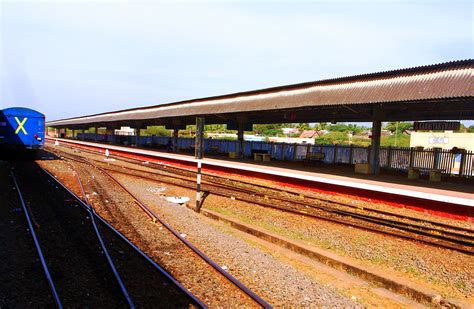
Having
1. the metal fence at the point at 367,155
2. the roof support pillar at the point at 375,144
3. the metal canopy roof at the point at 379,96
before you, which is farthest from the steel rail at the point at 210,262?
the metal fence at the point at 367,155

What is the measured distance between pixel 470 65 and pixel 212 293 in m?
11.7

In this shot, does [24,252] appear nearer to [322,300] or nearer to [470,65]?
[322,300]

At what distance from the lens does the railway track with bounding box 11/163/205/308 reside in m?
4.91

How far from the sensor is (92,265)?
598 centimetres

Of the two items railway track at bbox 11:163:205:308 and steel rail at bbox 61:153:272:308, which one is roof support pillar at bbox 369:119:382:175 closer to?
steel rail at bbox 61:153:272:308

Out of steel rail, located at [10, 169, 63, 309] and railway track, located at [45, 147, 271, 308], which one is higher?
steel rail, located at [10, 169, 63, 309]

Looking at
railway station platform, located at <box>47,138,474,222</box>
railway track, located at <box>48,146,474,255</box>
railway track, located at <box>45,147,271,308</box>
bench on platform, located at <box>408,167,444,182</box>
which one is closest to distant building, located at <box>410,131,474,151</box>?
bench on platform, located at <box>408,167,444,182</box>

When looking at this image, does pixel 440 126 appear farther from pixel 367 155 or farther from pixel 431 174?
pixel 367 155

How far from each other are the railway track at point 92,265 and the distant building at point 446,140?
33.5 meters

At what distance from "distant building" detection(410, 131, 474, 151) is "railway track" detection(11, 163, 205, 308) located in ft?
110

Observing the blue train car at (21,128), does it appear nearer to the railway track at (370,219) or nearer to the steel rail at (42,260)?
the steel rail at (42,260)

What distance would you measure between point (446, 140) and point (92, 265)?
39.5 metres

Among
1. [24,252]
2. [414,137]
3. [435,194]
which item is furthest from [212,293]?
[414,137]

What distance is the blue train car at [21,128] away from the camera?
19578 millimetres
